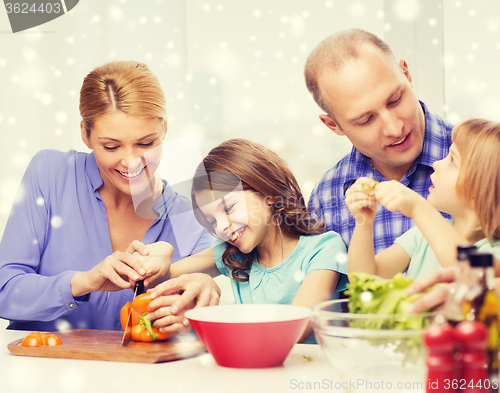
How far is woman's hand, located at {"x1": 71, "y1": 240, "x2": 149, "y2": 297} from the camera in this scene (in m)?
1.06

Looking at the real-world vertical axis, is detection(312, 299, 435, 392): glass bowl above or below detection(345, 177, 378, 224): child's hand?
below

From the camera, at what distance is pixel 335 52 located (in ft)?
3.91

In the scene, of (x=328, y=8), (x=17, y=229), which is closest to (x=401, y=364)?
(x=17, y=229)

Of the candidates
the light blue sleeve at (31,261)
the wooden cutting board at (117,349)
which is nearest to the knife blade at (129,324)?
the wooden cutting board at (117,349)

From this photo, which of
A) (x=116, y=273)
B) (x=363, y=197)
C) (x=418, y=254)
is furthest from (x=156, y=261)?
(x=418, y=254)

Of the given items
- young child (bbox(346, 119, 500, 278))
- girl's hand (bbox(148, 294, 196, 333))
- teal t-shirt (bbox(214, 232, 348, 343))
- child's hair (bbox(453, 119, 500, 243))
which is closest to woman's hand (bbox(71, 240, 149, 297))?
girl's hand (bbox(148, 294, 196, 333))

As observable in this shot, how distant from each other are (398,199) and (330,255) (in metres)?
0.35

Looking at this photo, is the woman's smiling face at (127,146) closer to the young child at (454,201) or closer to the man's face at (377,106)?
the man's face at (377,106)

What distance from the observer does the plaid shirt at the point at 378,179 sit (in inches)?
48.4

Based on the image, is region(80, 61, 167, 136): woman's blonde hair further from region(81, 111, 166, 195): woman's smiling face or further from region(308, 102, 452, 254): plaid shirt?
region(308, 102, 452, 254): plaid shirt

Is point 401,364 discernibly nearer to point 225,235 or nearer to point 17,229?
point 225,235

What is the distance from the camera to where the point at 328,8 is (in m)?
1.57

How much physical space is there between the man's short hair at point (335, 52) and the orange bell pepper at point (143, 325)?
0.69 meters

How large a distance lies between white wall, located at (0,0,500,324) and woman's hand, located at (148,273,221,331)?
59 cm
